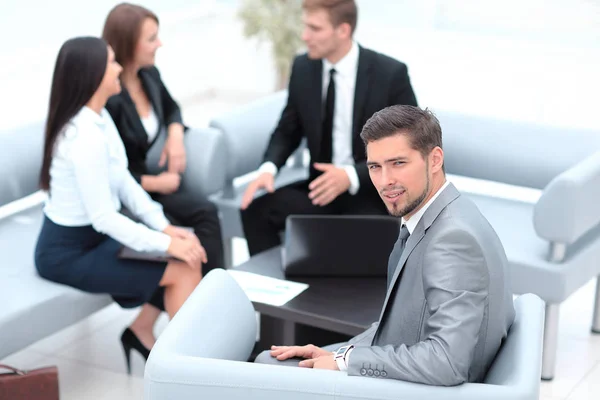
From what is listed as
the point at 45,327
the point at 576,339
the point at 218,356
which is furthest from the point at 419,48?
the point at 218,356

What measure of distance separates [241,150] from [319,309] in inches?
58.8

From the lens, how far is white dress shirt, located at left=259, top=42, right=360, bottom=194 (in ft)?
14.5

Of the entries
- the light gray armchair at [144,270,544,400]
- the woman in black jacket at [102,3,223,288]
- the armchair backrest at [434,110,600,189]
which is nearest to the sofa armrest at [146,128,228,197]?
the woman in black jacket at [102,3,223,288]

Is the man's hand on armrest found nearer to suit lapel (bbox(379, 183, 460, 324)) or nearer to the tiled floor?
the tiled floor

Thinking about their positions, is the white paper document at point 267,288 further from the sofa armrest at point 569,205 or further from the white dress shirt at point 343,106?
the sofa armrest at point 569,205

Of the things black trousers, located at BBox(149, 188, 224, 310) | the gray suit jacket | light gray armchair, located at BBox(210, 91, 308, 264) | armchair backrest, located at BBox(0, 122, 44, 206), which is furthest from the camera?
light gray armchair, located at BBox(210, 91, 308, 264)

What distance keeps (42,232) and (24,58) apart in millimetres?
2736

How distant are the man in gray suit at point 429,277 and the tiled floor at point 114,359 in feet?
5.16

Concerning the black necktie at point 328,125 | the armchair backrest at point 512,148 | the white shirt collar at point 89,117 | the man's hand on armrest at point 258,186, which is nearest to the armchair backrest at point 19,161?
the white shirt collar at point 89,117

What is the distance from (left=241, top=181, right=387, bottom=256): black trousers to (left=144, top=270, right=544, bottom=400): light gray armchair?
166 cm

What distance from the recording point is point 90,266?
377 cm

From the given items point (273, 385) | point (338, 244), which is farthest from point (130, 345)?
point (273, 385)

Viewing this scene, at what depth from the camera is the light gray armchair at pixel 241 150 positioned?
4.68m

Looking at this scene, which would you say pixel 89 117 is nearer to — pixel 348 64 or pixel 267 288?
pixel 267 288
